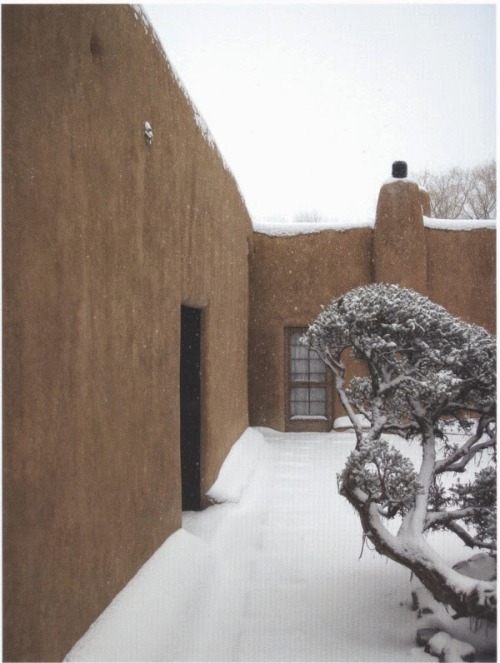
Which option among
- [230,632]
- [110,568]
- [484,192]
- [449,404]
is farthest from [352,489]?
[484,192]

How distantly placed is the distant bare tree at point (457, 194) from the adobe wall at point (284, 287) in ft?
16.0

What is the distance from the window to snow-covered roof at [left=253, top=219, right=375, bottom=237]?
6.08 feet


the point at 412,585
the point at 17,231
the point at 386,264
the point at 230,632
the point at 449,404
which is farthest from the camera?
the point at 386,264

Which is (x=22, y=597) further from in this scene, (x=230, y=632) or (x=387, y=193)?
(x=387, y=193)

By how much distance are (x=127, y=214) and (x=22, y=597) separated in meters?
2.36

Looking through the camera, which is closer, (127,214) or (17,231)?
(17,231)

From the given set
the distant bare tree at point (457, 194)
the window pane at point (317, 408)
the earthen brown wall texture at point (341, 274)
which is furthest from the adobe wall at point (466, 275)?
the distant bare tree at point (457, 194)

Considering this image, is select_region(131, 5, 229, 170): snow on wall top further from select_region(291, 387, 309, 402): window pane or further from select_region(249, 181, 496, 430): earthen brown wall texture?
select_region(291, 387, 309, 402): window pane

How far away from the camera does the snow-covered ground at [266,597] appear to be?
339cm

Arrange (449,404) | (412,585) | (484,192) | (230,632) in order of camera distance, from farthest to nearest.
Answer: (484,192) < (412,585) < (449,404) < (230,632)

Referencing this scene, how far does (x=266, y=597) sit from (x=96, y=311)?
2406 millimetres

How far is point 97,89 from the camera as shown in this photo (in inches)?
131

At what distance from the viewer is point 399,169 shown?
35.6 feet

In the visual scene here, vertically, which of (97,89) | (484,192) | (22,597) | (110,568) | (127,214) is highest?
(484,192)
